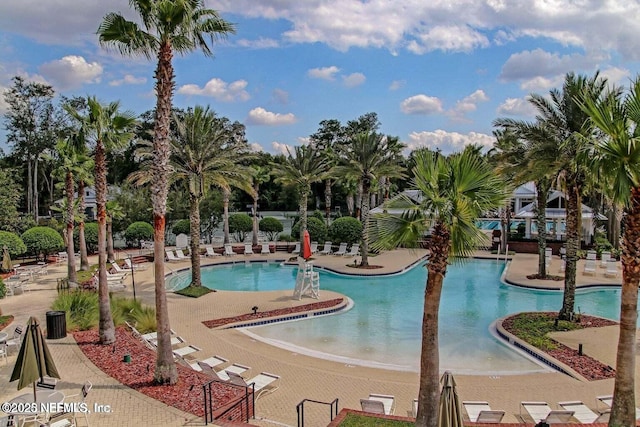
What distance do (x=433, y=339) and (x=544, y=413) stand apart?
3.70m

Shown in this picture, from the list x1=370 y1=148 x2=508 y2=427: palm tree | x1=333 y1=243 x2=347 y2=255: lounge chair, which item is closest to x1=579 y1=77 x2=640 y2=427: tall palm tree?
x1=370 y1=148 x2=508 y2=427: palm tree

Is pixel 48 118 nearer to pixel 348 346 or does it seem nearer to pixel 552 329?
pixel 348 346

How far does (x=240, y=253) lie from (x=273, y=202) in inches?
903

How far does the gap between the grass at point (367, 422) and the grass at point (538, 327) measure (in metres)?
7.32

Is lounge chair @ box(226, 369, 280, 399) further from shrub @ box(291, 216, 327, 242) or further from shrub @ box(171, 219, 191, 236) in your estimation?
shrub @ box(171, 219, 191, 236)

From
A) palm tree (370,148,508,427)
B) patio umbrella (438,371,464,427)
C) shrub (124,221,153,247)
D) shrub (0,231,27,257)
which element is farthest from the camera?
shrub (124,221,153,247)

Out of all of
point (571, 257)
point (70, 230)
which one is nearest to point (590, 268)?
point (571, 257)

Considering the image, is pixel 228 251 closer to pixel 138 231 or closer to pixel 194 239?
pixel 138 231

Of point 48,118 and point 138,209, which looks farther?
point 48,118

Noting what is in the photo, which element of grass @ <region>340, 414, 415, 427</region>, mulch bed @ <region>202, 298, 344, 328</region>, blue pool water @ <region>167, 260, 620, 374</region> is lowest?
blue pool water @ <region>167, 260, 620, 374</region>

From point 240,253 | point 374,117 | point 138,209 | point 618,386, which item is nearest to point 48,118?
point 138,209

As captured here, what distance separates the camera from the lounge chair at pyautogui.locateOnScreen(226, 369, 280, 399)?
991cm

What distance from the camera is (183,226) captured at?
34531 millimetres

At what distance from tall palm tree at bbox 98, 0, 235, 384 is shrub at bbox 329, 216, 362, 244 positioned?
76.7ft
